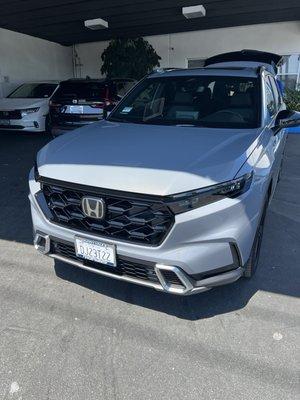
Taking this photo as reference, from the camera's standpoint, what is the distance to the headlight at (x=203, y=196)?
7.10 ft

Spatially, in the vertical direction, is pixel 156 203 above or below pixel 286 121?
below

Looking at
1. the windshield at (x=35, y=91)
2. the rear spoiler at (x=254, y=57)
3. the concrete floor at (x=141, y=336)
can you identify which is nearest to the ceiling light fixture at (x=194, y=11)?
the rear spoiler at (x=254, y=57)

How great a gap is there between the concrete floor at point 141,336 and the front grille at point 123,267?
1.39 ft

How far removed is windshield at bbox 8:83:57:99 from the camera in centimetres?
1030

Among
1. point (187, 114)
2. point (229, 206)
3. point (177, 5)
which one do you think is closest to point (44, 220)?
point (229, 206)

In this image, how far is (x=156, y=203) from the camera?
217cm

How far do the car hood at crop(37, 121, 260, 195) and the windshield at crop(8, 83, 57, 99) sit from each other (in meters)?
7.79

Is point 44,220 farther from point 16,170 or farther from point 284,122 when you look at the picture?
point 16,170

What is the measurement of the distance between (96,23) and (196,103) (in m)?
10.3

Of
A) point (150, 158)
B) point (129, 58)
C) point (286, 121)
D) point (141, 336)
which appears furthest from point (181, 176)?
point (129, 58)

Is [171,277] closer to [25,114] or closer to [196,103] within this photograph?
[196,103]

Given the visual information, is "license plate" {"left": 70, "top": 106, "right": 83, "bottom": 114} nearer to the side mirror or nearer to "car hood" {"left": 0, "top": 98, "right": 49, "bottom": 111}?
"car hood" {"left": 0, "top": 98, "right": 49, "bottom": 111}

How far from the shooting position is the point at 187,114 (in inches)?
143

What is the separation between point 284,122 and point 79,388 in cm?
293
